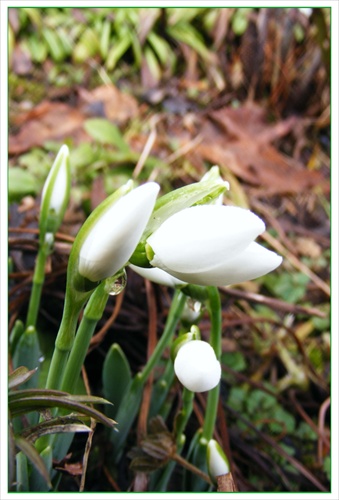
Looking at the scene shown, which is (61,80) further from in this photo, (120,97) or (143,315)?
(143,315)

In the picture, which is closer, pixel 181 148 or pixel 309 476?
pixel 309 476

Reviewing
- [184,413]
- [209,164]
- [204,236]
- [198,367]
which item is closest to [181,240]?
[204,236]

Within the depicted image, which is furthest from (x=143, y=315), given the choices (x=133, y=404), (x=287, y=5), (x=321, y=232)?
(x=321, y=232)

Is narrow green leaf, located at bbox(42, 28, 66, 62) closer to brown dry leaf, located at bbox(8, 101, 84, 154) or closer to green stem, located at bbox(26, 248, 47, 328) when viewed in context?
brown dry leaf, located at bbox(8, 101, 84, 154)

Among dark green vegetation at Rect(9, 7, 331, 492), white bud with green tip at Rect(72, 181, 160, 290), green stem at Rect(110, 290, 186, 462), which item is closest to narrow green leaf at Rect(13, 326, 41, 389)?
dark green vegetation at Rect(9, 7, 331, 492)

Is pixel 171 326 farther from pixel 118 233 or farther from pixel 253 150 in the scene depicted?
pixel 253 150

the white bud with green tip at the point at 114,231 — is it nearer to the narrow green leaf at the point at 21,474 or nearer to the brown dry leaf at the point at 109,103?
the narrow green leaf at the point at 21,474
